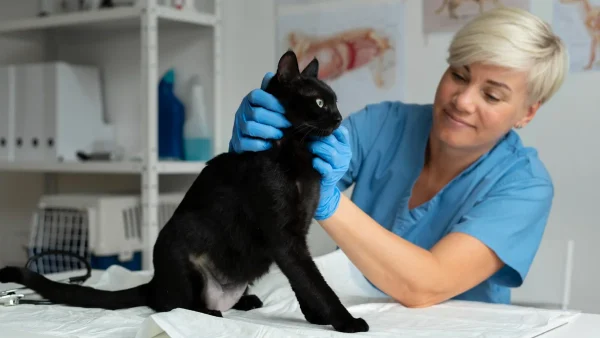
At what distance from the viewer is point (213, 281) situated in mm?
983

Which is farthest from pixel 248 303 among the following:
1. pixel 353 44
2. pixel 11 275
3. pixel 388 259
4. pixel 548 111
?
pixel 353 44

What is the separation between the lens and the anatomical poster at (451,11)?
6.28 ft

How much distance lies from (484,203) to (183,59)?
1479 millimetres

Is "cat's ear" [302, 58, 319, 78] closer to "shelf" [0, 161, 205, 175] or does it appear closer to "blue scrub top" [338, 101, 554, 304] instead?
"blue scrub top" [338, 101, 554, 304]

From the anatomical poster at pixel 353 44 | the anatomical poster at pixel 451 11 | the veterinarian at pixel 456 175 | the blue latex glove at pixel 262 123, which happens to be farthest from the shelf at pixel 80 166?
the blue latex glove at pixel 262 123

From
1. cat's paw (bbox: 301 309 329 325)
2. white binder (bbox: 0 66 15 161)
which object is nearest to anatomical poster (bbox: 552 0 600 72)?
cat's paw (bbox: 301 309 329 325)

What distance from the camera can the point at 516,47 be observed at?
127 centimetres

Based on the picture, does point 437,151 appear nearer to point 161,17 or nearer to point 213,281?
point 213,281

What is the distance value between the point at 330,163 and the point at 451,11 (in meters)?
1.12

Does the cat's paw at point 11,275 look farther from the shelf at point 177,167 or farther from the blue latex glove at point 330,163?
the shelf at point 177,167

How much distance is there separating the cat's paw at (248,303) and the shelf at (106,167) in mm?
1098

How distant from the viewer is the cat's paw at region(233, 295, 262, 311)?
3.58 ft

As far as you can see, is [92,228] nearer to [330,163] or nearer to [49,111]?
[49,111]

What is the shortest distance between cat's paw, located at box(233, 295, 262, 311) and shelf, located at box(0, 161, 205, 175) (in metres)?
1.10
